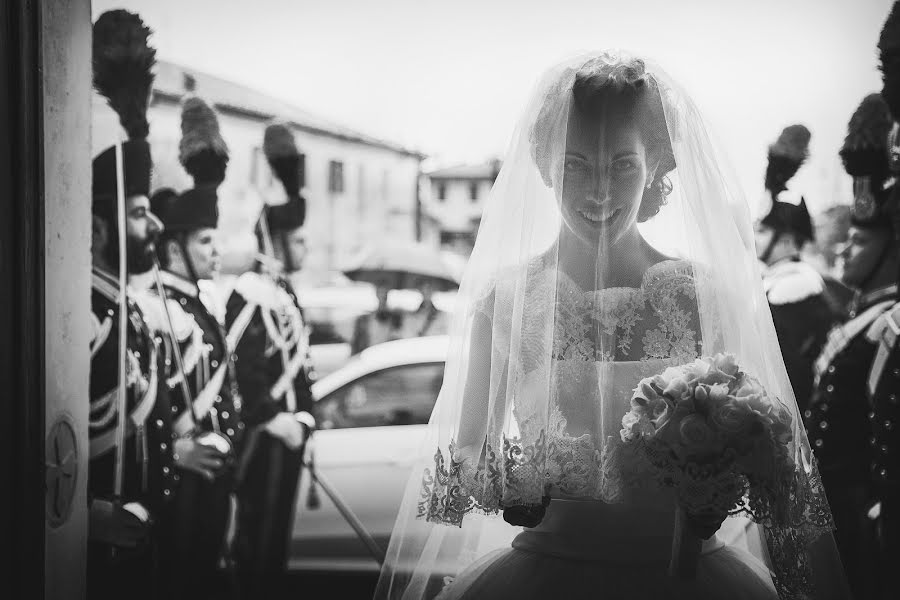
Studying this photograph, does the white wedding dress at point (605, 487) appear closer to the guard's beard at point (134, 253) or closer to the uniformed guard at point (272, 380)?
the uniformed guard at point (272, 380)

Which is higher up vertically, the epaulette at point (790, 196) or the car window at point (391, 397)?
the epaulette at point (790, 196)

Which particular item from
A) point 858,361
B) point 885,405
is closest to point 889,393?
point 885,405

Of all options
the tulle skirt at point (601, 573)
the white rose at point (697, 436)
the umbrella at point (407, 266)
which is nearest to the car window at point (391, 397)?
the umbrella at point (407, 266)

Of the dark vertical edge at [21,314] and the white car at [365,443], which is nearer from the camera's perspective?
the dark vertical edge at [21,314]

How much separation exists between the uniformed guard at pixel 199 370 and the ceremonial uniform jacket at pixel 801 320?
195 cm

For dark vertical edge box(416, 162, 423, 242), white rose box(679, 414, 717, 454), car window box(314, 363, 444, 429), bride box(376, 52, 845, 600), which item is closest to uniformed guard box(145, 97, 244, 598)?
car window box(314, 363, 444, 429)

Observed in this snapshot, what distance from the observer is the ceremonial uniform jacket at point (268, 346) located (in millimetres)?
2844

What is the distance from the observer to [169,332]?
104 inches

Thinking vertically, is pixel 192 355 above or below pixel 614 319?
below

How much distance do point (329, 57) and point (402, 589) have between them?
1.98 metres

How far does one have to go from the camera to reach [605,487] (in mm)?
1643

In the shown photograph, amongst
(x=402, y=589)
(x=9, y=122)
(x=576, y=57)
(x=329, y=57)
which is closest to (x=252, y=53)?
(x=329, y=57)

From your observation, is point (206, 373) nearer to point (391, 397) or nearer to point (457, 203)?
point (391, 397)

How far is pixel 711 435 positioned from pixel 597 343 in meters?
0.37
